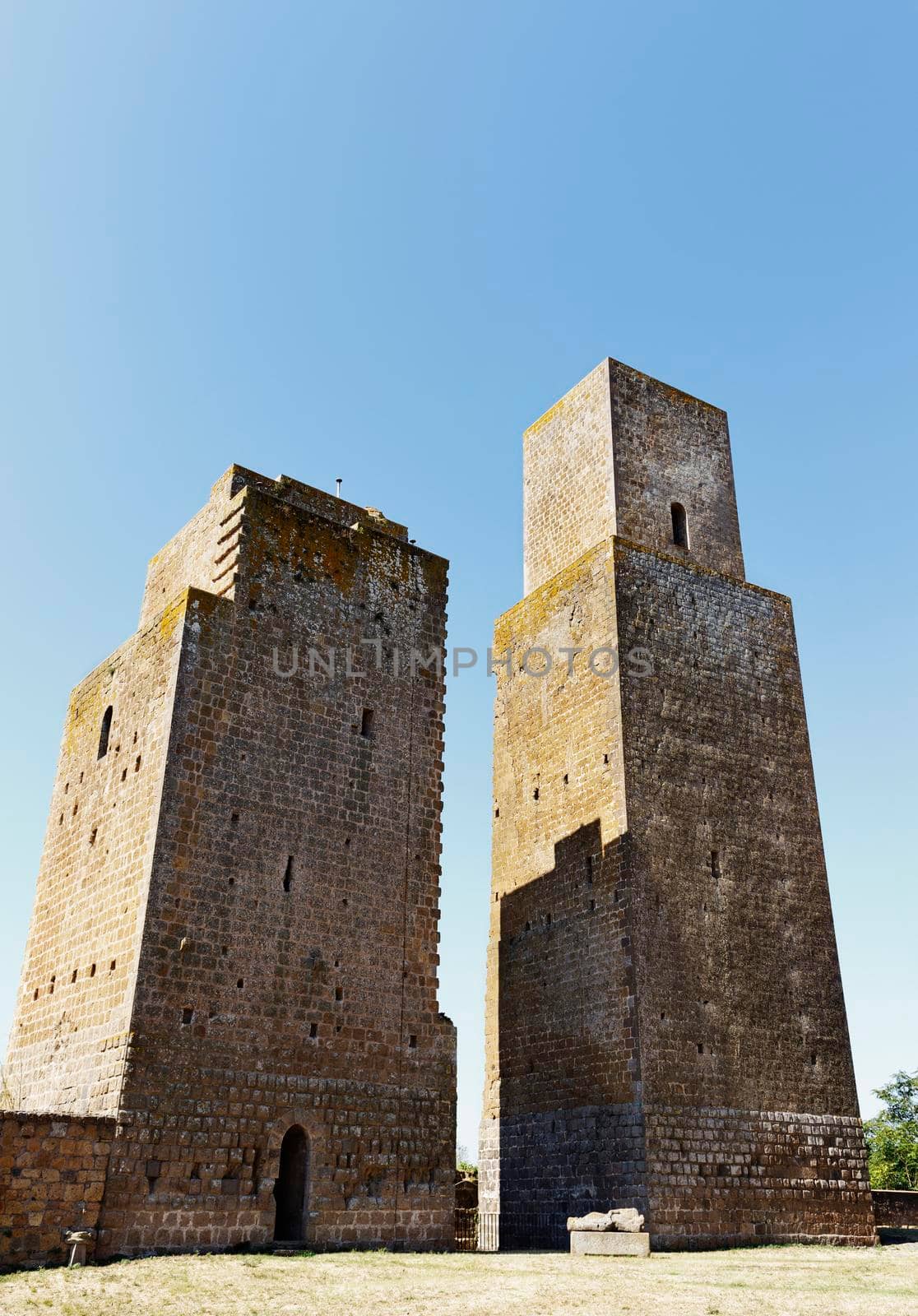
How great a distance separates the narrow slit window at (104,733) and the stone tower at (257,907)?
4 cm

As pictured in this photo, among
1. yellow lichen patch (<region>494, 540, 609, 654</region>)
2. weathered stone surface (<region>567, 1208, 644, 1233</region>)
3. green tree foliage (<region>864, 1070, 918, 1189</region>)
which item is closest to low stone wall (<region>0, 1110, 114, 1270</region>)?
weathered stone surface (<region>567, 1208, 644, 1233</region>)

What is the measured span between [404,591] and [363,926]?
17.4 ft

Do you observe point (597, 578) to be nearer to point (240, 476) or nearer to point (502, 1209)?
point (240, 476)

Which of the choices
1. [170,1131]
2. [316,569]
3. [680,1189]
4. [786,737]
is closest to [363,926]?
[170,1131]

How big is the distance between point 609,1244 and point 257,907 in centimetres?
638

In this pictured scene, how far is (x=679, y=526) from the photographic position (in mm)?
23172

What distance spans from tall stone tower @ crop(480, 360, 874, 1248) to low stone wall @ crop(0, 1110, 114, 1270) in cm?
814

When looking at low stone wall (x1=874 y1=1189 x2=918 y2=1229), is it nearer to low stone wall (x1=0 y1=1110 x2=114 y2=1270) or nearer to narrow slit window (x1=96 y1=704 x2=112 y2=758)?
low stone wall (x1=0 y1=1110 x2=114 y2=1270)

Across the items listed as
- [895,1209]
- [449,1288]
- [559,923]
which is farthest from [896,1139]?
[449,1288]

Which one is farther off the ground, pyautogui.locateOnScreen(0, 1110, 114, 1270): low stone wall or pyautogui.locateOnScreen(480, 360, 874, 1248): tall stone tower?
pyautogui.locateOnScreen(480, 360, 874, 1248): tall stone tower

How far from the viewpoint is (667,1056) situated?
17203 mm

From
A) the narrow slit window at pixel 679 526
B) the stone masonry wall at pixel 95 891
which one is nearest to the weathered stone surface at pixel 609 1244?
the stone masonry wall at pixel 95 891

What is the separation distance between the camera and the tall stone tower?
17.3m

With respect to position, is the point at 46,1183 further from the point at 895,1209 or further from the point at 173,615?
the point at 895,1209
